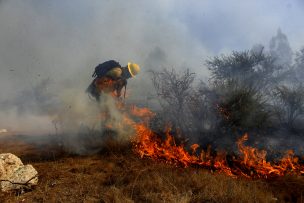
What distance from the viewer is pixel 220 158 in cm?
764

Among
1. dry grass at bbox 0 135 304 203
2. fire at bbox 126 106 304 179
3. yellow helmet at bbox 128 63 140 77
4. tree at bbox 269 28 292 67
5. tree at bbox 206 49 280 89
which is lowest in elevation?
dry grass at bbox 0 135 304 203

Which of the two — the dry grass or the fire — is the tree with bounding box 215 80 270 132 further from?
the dry grass

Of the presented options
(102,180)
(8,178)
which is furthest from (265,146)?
(8,178)

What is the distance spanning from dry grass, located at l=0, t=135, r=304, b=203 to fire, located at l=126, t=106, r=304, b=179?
0.49m

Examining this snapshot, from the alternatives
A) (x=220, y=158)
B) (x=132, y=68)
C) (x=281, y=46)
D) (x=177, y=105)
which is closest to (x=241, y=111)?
(x=220, y=158)

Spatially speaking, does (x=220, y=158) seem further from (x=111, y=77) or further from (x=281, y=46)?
(x=281, y=46)

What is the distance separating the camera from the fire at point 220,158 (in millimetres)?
7090

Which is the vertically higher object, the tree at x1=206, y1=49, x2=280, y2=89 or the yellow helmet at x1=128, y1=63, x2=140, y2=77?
the tree at x1=206, y1=49, x2=280, y2=89

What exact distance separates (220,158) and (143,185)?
2604 mm

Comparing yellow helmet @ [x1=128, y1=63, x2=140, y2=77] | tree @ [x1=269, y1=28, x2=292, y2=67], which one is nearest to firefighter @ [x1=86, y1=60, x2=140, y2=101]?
yellow helmet @ [x1=128, y1=63, x2=140, y2=77]

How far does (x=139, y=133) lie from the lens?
29.2ft

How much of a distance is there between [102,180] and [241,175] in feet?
10.5

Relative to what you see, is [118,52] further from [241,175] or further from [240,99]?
[241,175]

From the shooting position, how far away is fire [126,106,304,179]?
709cm
